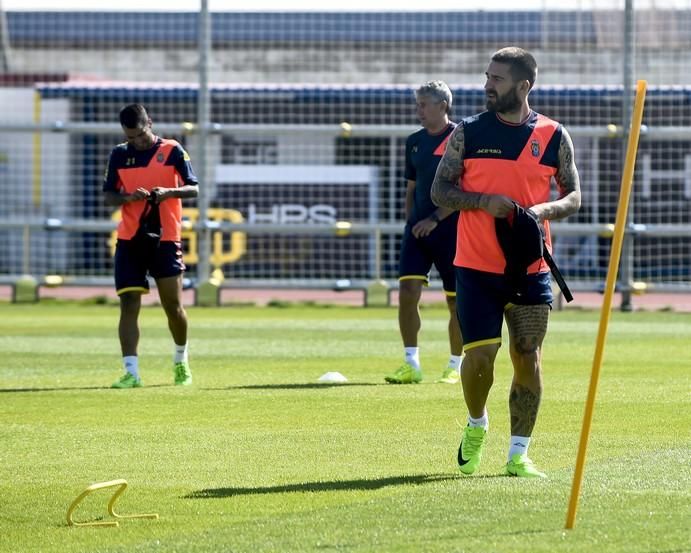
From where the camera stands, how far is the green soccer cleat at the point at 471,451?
7898mm

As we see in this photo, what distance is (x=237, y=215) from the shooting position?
24969mm

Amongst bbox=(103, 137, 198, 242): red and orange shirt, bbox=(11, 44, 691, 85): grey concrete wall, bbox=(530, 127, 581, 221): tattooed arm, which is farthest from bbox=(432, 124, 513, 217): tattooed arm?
bbox=(11, 44, 691, 85): grey concrete wall

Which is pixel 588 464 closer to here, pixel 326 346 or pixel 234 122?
pixel 326 346

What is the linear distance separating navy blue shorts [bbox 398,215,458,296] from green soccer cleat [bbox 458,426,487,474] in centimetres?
460

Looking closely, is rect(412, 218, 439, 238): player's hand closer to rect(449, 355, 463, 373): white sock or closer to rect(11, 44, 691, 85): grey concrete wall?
rect(449, 355, 463, 373): white sock

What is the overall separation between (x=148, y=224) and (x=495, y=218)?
5.15 metres

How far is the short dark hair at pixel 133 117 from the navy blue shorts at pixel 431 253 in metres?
2.14

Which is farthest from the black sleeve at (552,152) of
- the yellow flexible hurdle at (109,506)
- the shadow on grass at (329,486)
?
the yellow flexible hurdle at (109,506)

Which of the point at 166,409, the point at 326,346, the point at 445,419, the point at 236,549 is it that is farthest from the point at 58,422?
the point at 326,346

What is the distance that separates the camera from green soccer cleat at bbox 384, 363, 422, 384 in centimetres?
→ 1235

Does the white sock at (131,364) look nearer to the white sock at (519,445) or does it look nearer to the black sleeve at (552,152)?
the white sock at (519,445)

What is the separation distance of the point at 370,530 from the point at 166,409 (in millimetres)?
4501

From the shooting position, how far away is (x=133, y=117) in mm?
12242

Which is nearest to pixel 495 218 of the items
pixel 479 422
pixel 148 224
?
pixel 479 422
